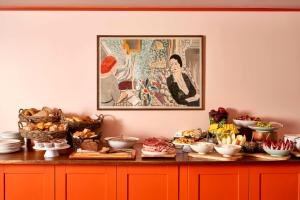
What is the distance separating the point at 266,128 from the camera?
2.67 m

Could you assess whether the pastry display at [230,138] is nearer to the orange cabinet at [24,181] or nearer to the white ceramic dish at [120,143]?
the white ceramic dish at [120,143]

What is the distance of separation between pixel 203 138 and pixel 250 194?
648 millimetres

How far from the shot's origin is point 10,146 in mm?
2654

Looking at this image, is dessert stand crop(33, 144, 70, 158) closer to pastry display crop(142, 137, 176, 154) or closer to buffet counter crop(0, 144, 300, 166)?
buffet counter crop(0, 144, 300, 166)

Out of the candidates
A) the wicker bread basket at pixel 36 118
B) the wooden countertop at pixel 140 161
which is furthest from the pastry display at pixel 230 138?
the wicker bread basket at pixel 36 118

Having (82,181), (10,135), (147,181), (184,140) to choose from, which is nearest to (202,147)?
(184,140)

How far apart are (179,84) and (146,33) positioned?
1.87 feet

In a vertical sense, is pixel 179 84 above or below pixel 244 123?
above

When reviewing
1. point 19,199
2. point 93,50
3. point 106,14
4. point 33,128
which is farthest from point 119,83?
point 19,199

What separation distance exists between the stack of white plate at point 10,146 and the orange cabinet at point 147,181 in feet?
3.03

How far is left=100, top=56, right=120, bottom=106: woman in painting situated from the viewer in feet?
10.1

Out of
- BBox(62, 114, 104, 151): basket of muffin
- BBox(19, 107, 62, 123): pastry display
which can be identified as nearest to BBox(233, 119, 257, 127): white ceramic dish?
BBox(62, 114, 104, 151): basket of muffin

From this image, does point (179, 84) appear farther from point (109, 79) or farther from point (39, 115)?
point (39, 115)

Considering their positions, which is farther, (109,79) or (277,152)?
(109,79)
